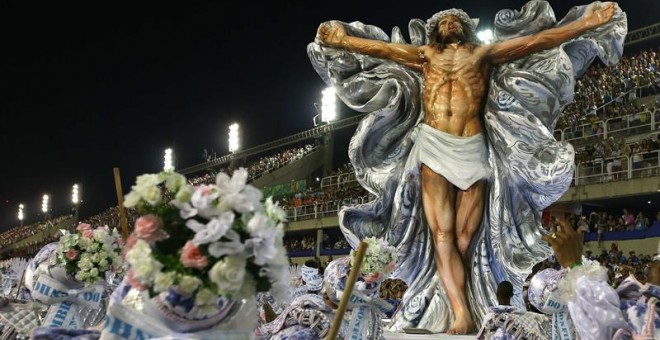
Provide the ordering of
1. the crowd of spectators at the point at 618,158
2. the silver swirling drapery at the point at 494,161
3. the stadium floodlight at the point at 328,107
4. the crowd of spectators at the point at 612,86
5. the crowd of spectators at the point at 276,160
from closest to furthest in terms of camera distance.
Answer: the silver swirling drapery at the point at 494,161 → the crowd of spectators at the point at 618,158 → the crowd of spectators at the point at 612,86 → the stadium floodlight at the point at 328,107 → the crowd of spectators at the point at 276,160

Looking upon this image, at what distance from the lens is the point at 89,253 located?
4914mm

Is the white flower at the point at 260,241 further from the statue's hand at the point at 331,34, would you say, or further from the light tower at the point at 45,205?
the light tower at the point at 45,205

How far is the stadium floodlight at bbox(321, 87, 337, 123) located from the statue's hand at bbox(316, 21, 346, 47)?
21.0m

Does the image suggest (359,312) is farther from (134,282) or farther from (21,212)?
(21,212)

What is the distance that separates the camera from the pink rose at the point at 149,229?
234 centimetres

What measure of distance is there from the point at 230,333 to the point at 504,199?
5.33 metres

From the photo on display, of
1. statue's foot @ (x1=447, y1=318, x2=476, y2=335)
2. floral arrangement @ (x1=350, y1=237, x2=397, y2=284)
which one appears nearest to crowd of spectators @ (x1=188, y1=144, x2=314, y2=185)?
statue's foot @ (x1=447, y1=318, x2=476, y2=335)

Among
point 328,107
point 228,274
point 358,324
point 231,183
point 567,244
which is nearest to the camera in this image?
point 228,274

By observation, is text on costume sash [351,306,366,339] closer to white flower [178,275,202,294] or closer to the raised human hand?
the raised human hand

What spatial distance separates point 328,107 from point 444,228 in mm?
22751

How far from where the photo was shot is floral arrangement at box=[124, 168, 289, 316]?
89.4 inches

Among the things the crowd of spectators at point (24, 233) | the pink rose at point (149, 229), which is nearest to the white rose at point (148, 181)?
the pink rose at point (149, 229)

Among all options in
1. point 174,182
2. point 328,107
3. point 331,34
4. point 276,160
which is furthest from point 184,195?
point 276,160

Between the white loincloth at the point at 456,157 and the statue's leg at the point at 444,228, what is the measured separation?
3.6 inches
